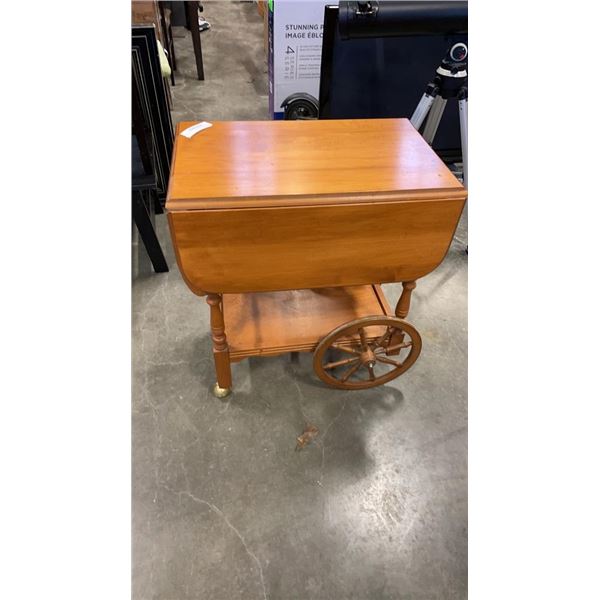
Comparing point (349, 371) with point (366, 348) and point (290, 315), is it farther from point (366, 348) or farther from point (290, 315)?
point (290, 315)

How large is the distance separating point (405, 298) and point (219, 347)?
65cm

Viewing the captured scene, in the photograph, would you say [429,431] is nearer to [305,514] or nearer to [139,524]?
[305,514]

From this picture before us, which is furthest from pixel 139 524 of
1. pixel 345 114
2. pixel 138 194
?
pixel 345 114

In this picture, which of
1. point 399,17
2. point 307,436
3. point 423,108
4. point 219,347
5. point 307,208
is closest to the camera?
point 307,208

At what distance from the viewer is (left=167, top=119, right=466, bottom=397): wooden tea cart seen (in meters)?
1.06

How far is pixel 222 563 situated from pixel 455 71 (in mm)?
2063

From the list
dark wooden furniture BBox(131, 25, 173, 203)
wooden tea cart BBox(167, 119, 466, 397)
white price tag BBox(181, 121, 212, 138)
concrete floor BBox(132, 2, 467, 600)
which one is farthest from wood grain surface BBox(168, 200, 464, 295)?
dark wooden furniture BBox(131, 25, 173, 203)

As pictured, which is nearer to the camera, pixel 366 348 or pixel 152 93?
pixel 366 348

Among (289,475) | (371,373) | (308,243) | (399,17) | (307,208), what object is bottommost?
(289,475)

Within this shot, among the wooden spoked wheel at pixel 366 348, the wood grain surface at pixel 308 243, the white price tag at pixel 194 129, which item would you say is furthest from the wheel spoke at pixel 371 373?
the white price tag at pixel 194 129

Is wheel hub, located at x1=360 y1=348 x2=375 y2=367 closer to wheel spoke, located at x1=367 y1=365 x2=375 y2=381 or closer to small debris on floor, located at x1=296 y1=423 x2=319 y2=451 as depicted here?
wheel spoke, located at x1=367 y1=365 x2=375 y2=381

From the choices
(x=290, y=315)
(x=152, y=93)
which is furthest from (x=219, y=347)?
(x=152, y=93)

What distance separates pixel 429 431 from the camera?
157 centimetres

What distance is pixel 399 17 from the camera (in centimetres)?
176
